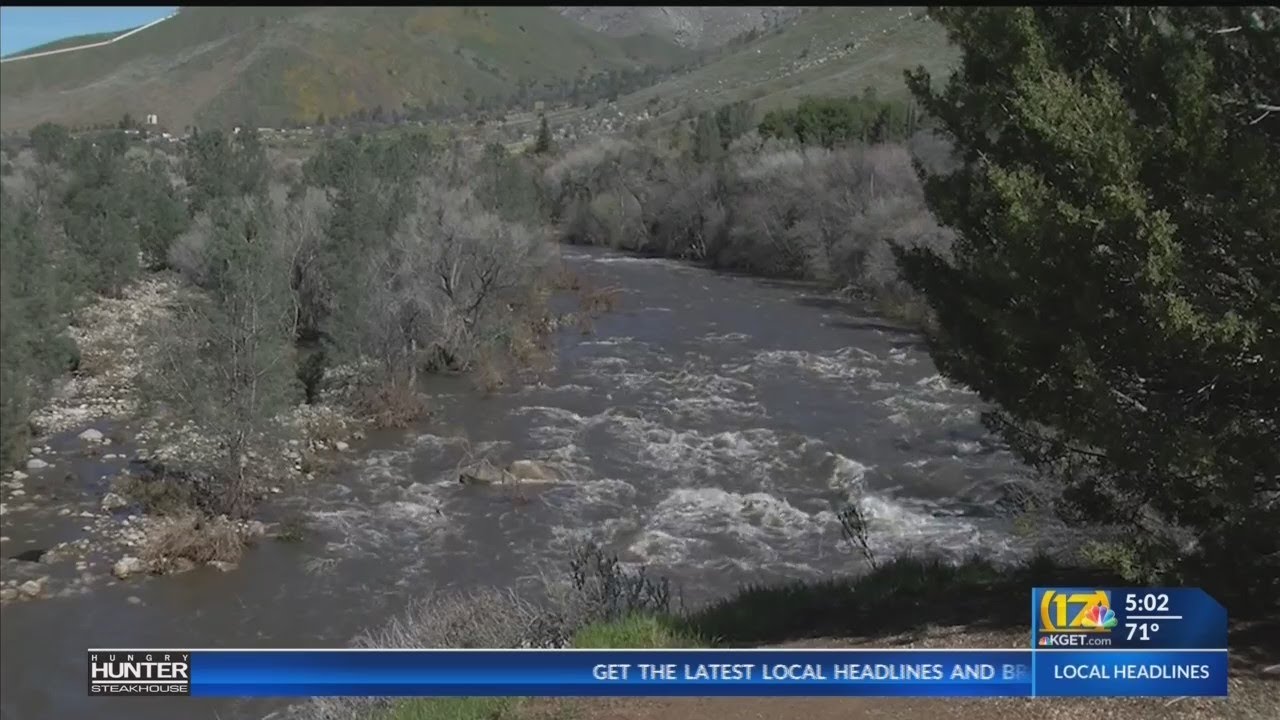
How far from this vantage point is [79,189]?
113 feet

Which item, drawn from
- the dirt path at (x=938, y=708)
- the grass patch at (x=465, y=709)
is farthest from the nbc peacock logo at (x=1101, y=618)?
the grass patch at (x=465, y=709)

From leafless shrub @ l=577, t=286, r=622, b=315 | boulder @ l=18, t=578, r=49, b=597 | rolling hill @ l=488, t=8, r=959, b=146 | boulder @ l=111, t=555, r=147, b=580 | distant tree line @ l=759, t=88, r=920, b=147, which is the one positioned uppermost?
rolling hill @ l=488, t=8, r=959, b=146

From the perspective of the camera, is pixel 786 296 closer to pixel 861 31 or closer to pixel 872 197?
pixel 872 197

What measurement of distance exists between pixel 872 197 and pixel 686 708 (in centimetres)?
3981

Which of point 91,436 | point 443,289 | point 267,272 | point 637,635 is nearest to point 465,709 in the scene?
point 637,635

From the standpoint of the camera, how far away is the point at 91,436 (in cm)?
2256

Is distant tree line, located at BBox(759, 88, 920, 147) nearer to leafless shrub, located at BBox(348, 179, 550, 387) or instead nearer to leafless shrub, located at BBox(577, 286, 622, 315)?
leafless shrub, located at BBox(577, 286, 622, 315)

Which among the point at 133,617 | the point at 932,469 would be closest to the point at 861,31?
the point at 932,469

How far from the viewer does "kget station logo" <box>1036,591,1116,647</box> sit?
4.93 metres

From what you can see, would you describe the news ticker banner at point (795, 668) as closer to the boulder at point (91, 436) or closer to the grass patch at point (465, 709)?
the grass patch at point (465, 709)

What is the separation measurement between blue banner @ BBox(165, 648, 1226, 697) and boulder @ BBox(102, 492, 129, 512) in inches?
611

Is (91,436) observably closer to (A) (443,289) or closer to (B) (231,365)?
(B) (231,365)

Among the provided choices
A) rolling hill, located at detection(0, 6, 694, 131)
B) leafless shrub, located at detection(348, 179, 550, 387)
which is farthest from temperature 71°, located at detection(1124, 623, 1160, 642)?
rolling hill, located at detection(0, 6, 694, 131)

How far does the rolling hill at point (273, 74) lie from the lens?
9062 centimetres
